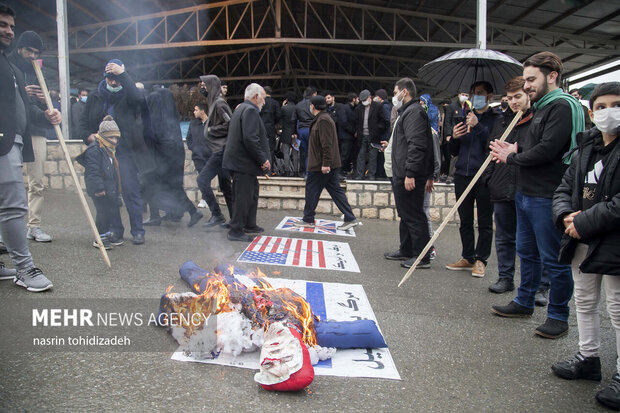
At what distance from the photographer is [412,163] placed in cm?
484

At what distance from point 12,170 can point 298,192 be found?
594cm

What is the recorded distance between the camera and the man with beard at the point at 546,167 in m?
3.19

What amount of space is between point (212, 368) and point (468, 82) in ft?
13.5

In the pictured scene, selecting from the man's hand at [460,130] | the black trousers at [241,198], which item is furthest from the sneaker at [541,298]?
the black trousers at [241,198]

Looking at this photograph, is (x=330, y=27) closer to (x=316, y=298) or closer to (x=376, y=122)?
(x=376, y=122)

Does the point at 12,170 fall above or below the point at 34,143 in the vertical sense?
below

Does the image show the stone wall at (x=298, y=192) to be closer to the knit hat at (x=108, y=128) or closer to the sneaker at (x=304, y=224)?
the sneaker at (x=304, y=224)

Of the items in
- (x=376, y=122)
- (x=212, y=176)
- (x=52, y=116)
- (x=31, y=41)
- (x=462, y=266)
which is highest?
(x=31, y=41)

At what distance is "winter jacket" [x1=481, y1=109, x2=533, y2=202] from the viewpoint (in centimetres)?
375

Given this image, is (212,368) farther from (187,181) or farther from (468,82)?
(187,181)

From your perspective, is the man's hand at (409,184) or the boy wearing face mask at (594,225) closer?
the boy wearing face mask at (594,225)

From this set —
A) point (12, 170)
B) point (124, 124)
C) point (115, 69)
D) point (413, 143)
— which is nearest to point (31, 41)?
point (115, 69)

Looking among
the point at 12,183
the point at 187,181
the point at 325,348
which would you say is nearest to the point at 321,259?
the point at 325,348

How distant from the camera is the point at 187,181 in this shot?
28.6ft
